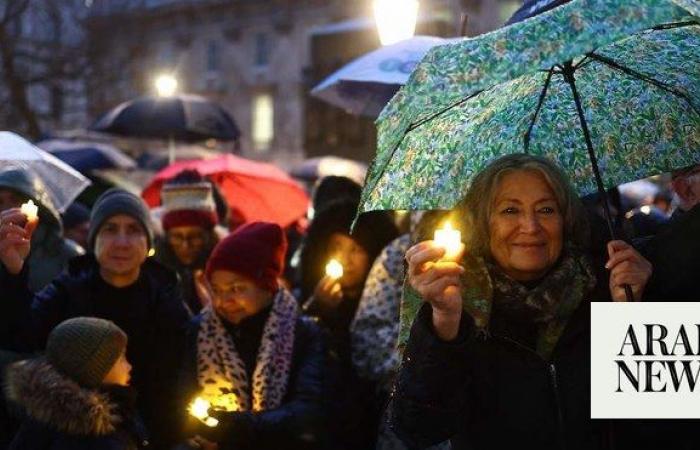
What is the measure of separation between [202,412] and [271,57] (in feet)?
161

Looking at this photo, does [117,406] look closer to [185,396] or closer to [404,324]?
[185,396]

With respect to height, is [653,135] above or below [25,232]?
above

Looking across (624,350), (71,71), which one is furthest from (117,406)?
(71,71)

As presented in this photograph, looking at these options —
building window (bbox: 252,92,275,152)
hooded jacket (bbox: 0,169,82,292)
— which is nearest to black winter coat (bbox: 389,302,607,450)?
hooded jacket (bbox: 0,169,82,292)

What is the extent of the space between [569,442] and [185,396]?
2169mm

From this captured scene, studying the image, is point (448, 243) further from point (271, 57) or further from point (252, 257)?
point (271, 57)

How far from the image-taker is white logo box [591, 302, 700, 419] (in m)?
2.84

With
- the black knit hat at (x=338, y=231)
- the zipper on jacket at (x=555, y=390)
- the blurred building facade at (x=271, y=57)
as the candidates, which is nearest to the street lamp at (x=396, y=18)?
the black knit hat at (x=338, y=231)

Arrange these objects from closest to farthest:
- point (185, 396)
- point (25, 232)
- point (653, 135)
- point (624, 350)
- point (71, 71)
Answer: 1. point (624, 350)
2. point (653, 135)
3. point (25, 232)
4. point (185, 396)
5. point (71, 71)

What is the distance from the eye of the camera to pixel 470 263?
317cm

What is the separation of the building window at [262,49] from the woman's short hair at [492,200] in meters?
50.2

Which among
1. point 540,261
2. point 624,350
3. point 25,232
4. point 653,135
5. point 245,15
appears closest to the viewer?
point 624,350

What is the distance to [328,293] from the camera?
551 centimetres

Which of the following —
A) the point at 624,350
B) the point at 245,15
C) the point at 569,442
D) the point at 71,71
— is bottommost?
the point at 569,442
